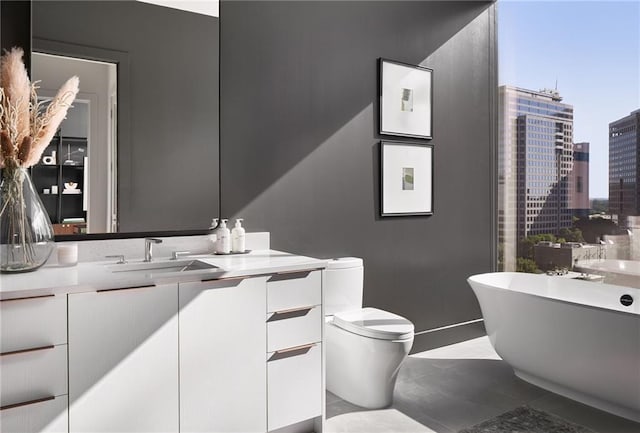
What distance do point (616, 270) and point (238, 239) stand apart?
276cm

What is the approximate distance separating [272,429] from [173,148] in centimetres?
149

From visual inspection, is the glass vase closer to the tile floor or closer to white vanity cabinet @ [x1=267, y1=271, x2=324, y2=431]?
white vanity cabinet @ [x1=267, y1=271, x2=324, y2=431]

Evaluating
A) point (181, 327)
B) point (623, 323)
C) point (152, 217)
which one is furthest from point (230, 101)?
point (623, 323)

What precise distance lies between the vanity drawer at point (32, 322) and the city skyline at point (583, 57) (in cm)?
360

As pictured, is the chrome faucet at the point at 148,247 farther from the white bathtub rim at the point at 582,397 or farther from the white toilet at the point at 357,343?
the white bathtub rim at the point at 582,397

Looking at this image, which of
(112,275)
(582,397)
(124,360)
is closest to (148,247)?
(112,275)

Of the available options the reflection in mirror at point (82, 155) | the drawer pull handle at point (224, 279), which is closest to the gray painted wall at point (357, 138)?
the reflection in mirror at point (82, 155)

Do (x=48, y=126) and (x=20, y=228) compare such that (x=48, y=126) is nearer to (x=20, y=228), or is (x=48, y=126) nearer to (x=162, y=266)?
(x=20, y=228)

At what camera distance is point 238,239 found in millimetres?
2523

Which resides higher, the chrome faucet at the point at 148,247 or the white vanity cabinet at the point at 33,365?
the chrome faucet at the point at 148,247

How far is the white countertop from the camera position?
1.62 metres

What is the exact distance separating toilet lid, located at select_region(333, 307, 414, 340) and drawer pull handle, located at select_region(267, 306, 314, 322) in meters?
0.43

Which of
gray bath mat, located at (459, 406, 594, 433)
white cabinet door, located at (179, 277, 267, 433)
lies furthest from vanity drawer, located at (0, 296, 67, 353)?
gray bath mat, located at (459, 406, 594, 433)

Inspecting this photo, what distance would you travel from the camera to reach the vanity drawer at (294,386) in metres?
2.12
